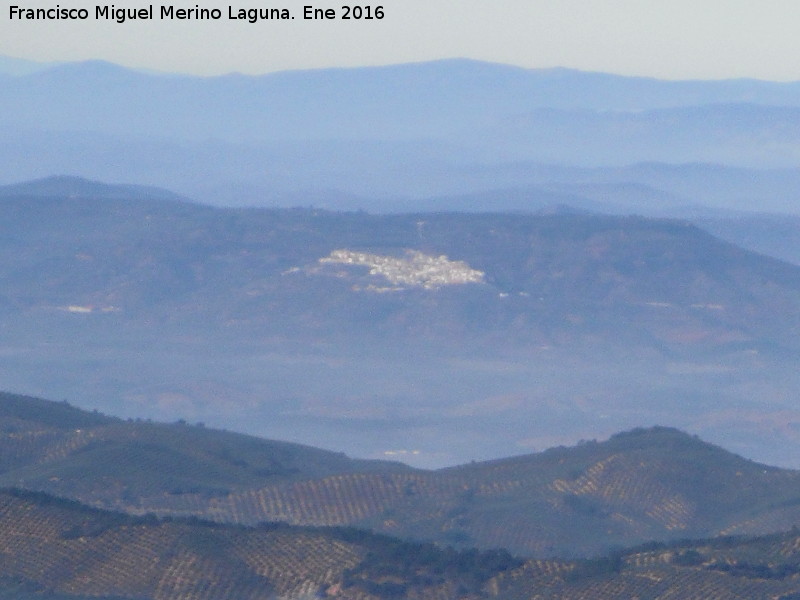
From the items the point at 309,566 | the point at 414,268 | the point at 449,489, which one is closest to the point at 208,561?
the point at 309,566

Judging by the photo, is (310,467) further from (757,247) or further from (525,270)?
(757,247)

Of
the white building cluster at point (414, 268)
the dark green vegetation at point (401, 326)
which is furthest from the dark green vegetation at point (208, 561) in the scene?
the white building cluster at point (414, 268)

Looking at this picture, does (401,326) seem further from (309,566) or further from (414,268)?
(309,566)

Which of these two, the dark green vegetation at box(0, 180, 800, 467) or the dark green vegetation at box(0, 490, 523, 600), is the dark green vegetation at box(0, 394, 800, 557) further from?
the dark green vegetation at box(0, 180, 800, 467)

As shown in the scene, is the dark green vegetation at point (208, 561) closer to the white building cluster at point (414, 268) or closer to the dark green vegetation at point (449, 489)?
the dark green vegetation at point (449, 489)

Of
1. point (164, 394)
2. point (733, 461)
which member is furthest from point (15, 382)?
point (733, 461)

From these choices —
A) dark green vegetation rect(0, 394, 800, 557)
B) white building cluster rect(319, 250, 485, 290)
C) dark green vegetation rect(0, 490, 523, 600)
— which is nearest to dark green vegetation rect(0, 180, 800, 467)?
white building cluster rect(319, 250, 485, 290)
